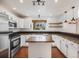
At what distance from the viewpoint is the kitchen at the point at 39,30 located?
4367 mm

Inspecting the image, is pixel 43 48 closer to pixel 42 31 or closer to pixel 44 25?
pixel 42 31

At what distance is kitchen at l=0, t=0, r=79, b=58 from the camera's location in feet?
14.3

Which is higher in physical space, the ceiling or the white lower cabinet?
the ceiling

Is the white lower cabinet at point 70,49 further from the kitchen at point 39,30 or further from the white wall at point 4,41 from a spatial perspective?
the white wall at point 4,41

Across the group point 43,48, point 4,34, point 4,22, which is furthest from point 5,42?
point 43,48

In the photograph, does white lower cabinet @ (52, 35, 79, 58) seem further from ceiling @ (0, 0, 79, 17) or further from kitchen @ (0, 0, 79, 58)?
ceiling @ (0, 0, 79, 17)

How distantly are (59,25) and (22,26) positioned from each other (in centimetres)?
318

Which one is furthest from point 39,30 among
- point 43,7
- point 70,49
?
point 70,49

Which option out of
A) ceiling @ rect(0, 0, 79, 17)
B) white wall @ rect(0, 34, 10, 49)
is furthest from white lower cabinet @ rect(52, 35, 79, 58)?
white wall @ rect(0, 34, 10, 49)

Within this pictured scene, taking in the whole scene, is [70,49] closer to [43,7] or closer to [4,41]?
[4,41]

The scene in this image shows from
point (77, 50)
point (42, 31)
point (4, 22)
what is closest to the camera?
point (77, 50)

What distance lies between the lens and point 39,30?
10.2 meters

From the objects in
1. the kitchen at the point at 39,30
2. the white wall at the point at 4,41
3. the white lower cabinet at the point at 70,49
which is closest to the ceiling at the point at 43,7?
the kitchen at the point at 39,30

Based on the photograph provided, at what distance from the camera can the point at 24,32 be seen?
10.2m
